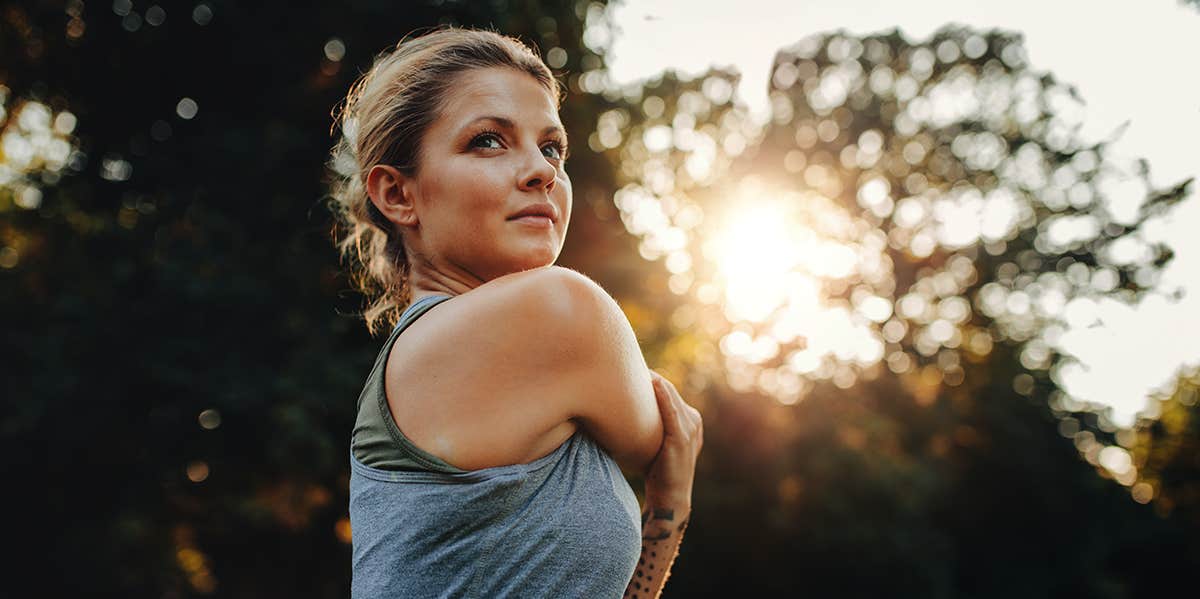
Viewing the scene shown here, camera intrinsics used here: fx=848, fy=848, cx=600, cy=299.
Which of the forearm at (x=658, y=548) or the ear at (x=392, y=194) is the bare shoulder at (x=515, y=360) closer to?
the ear at (x=392, y=194)

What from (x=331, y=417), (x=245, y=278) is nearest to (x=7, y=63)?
(x=245, y=278)

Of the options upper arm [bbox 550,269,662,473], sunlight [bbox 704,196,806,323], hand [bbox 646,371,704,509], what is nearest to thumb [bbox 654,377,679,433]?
hand [bbox 646,371,704,509]

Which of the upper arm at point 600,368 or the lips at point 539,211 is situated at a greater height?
the lips at point 539,211

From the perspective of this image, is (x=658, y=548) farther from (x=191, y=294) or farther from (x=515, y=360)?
(x=191, y=294)

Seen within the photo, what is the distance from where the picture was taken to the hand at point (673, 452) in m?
1.81

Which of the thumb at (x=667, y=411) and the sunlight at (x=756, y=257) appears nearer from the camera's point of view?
the thumb at (x=667, y=411)

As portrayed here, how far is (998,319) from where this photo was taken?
20844 millimetres

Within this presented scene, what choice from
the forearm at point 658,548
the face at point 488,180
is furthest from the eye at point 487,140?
the forearm at point 658,548

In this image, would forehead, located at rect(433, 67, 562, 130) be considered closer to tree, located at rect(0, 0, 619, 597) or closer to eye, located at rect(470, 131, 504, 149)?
eye, located at rect(470, 131, 504, 149)

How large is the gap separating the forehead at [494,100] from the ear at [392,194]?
0.51ft

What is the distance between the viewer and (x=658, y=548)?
1.93 metres

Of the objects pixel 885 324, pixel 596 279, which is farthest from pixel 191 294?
pixel 885 324

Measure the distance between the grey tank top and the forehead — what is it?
0.61 meters

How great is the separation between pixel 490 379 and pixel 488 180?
0.43 m
